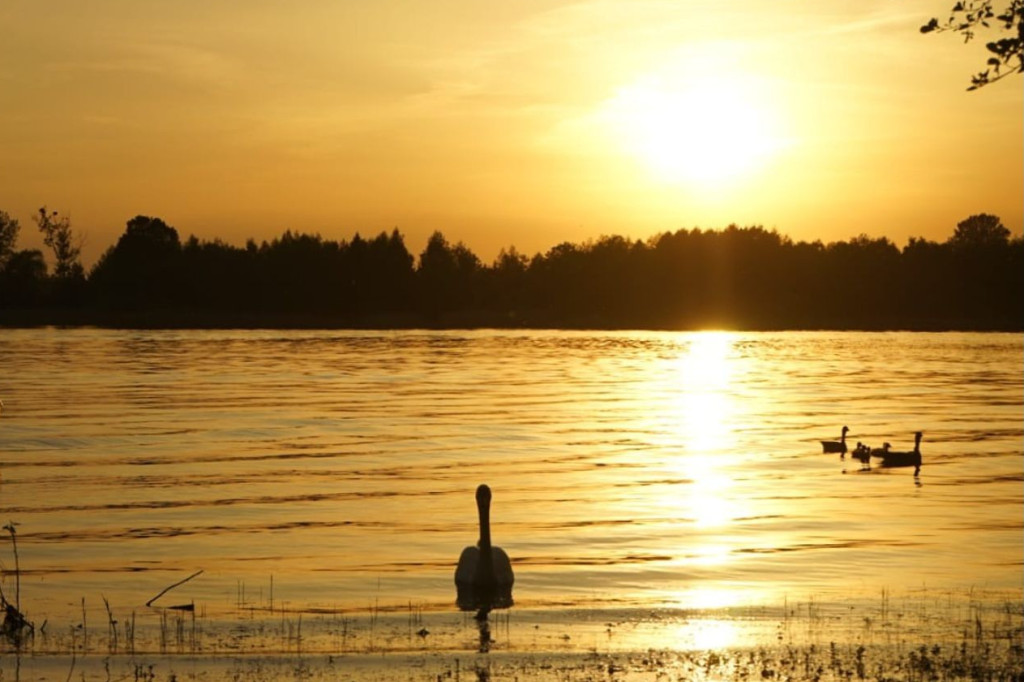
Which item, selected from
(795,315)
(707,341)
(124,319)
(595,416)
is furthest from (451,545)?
(795,315)

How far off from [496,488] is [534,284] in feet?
447

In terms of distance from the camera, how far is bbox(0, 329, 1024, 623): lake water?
19719mm

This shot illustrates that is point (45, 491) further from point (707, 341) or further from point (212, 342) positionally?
point (707, 341)

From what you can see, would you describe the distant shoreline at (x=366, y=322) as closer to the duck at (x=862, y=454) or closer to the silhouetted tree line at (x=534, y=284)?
the silhouetted tree line at (x=534, y=284)

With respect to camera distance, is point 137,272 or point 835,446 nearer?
point 835,446

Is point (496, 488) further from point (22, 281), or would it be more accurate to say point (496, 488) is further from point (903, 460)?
point (22, 281)

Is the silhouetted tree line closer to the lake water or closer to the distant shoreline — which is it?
the distant shoreline

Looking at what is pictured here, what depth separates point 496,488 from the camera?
29297 millimetres

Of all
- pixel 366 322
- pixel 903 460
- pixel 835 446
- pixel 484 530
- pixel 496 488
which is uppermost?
pixel 366 322

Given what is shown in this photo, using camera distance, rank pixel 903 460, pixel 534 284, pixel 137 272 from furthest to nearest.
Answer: pixel 534 284
pixel 137 272
pixel 903 460

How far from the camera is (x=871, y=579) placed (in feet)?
65.7

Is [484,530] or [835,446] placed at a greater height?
[484,530]

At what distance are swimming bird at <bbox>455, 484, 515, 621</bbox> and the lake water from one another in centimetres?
28

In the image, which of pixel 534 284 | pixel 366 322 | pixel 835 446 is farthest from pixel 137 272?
pixel 835 446
